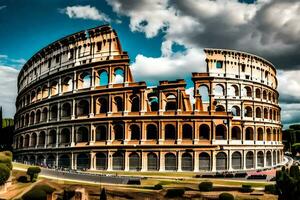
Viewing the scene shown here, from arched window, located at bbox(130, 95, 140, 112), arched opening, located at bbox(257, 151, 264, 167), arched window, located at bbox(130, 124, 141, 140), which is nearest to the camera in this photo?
arched window, located at bbox(130, 124, 141, 140)

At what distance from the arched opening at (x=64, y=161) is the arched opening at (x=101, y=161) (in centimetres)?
566

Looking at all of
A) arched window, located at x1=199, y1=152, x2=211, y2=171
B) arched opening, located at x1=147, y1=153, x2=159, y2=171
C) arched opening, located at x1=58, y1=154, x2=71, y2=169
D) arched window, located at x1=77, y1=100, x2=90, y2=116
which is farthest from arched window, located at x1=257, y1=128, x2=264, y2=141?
arched opening, located at x1=58, y1=154, x2=71, y2=169

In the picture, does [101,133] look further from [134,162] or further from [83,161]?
[134,162]

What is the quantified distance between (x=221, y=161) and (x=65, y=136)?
27.5 meters

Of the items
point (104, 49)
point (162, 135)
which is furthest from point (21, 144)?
point (162, 135)

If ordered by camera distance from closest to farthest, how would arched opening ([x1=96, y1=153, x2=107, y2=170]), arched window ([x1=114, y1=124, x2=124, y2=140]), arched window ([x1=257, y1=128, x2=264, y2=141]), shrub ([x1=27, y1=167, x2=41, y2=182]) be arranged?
shrub ([x1=27, y1=167, x2=41, y2=182]) < arched opening ([x1=96, y1=153, x2=107, y2=170]) < arched window ([x1=114, y1=124, x2=124, y2=140]) < arched window ([x1=257, y1=128, x2=264, y2=141])

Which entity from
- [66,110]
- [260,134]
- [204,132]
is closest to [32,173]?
[66,110]

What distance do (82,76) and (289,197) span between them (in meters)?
42.3

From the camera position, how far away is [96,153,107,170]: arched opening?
166 feet

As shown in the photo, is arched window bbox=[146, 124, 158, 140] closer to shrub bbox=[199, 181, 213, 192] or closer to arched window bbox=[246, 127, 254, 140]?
arched window bbox=[246, 127, 254, 140]

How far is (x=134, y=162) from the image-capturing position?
49938mm

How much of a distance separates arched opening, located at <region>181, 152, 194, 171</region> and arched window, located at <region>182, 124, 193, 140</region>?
2.89 m

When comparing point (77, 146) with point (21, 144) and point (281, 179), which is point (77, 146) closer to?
point (21, 144)

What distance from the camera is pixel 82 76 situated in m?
55.6
